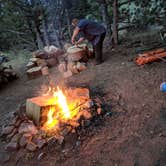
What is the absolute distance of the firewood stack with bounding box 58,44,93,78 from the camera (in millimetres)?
5218

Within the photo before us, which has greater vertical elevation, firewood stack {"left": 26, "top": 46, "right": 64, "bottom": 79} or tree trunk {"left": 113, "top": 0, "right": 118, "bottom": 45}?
tree trunk {"left": 113, "top": 0, "right": 118, "bottom": 45}

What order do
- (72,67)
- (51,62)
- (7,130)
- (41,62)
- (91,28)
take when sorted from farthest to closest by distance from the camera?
(51,62), (41,62), (72,67), (91,28), (7,130)

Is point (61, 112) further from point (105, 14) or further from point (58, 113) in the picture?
point (105, 14)

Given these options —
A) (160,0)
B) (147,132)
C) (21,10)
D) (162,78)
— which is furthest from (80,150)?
(21,10)

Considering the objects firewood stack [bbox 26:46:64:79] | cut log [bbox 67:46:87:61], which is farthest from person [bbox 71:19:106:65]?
firewood stack [bbox 26:46:64:79]

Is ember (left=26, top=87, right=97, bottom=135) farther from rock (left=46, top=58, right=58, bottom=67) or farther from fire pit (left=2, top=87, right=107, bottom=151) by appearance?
rock (left=46, top=58, right=58, bottom=67)

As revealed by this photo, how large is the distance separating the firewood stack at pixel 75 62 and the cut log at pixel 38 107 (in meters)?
1.98

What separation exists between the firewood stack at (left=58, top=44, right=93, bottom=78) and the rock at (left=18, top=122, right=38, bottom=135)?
222 centimetres

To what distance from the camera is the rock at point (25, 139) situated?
2.80 meters

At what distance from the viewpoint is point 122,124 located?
2865 millimetres

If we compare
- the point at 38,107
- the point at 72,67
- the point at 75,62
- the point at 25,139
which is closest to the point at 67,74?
the point at 72,67

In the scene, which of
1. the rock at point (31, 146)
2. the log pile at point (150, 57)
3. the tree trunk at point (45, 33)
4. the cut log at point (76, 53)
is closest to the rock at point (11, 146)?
the rock at point (31, 146)

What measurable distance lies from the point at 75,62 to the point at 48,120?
2.76m

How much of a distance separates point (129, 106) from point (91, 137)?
2.96 feet
